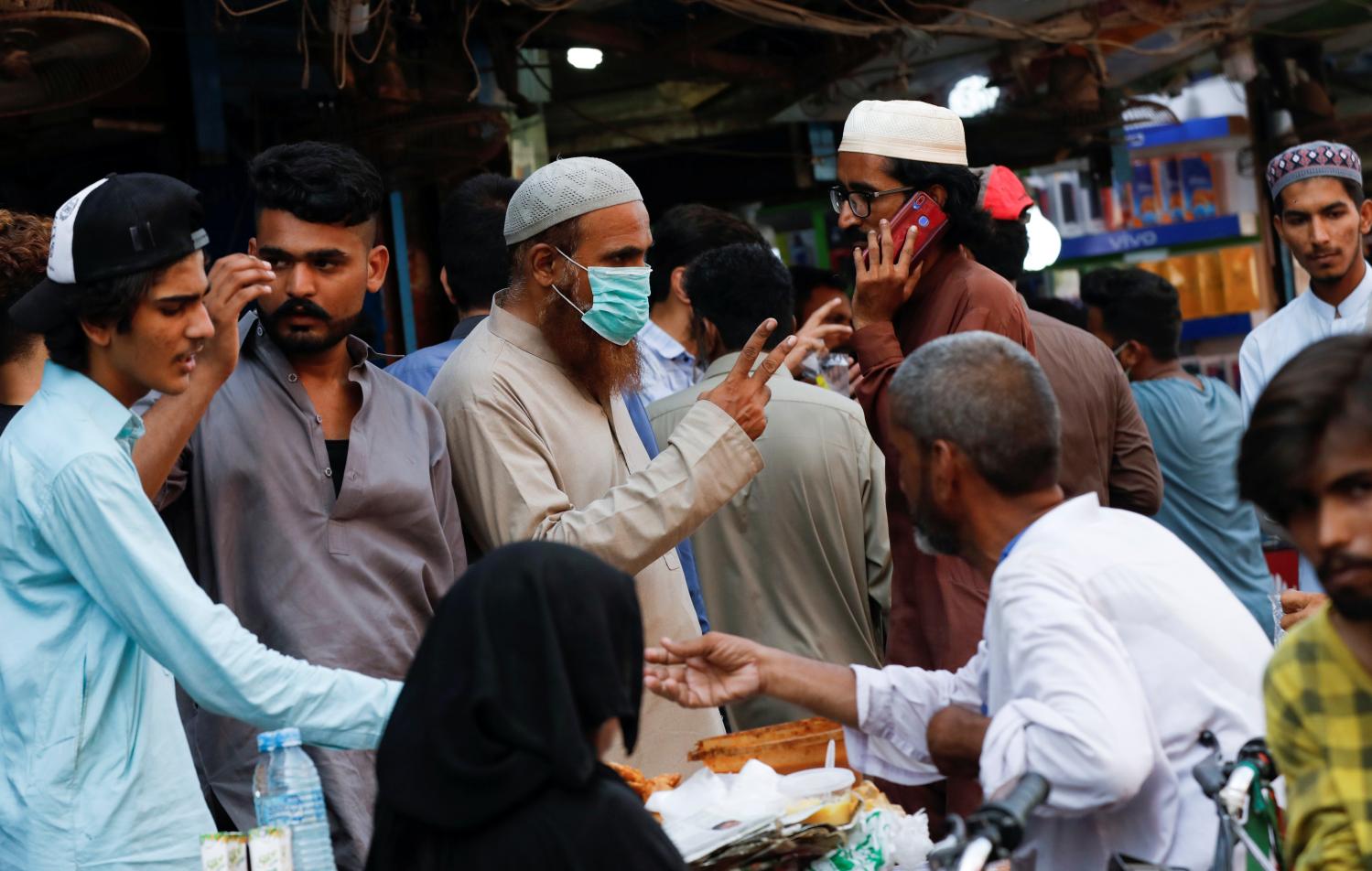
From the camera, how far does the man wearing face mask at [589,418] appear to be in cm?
368

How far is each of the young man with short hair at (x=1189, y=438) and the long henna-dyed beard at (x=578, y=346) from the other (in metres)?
3.26

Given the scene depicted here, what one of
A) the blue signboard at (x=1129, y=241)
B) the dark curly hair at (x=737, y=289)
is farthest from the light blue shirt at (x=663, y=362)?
the blue signboard at (x=1129, y=241)

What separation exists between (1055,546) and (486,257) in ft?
9.71

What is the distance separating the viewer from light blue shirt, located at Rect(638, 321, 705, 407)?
6.09 m

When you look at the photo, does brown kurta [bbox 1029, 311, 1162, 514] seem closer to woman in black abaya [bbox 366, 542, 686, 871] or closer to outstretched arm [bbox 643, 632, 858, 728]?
outstretched arm [bbox 643, 632, 858, 728]

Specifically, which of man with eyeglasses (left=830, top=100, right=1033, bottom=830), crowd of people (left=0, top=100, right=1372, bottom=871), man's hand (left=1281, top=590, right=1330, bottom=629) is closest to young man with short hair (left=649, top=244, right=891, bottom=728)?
crowd of people (left=0, top=100, right=1372, bottom=871)

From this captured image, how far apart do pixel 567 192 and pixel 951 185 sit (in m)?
1.01

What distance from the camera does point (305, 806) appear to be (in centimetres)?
282

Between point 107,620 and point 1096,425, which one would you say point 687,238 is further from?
point 107,620

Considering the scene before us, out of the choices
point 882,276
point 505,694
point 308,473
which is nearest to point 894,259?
point 882,276

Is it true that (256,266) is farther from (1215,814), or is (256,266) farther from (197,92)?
(197,92)

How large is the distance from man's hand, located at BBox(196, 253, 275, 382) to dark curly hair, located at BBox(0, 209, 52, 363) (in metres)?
0.70

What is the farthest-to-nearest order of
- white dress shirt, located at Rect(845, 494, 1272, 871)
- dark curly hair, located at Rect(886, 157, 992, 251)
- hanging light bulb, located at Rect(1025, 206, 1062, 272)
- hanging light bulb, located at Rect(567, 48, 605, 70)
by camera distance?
hanging light bulb, located at Rect(567, 48, 605, 70), hanging light bulb, located at Rect(1025, 206, 1062, 272), dark curly hair, located at Rect(886, 157, 992, 251), white dress shirt, located at Rect(845, 494, 1272, 871)

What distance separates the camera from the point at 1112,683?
Answer: 2.41 metres
